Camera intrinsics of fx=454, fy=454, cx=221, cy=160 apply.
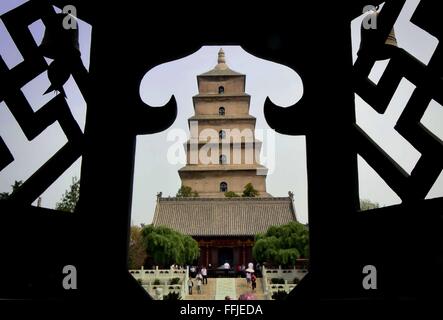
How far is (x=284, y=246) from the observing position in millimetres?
21984

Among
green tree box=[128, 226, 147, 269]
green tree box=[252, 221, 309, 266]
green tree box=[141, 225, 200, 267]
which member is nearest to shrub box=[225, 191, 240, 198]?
green tree box=[252, 221, 309, 266]

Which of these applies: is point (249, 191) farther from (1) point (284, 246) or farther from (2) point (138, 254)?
(2) point (138, 254)

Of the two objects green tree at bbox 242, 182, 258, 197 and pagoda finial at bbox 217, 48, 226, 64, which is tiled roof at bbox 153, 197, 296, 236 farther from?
pagoda finial at bbox 217, 48, 226, 64

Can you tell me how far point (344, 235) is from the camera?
118 inches

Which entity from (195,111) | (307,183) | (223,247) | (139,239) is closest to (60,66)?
(307,183)

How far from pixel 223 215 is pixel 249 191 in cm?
316

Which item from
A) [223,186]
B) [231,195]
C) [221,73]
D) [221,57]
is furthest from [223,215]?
[221,57]

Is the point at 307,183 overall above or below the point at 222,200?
below

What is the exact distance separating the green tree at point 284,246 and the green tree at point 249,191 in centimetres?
894

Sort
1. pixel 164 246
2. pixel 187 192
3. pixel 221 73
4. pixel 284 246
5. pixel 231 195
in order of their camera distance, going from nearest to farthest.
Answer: pixel 164 246 < pixel 284 246 < pixel 231 195 < pixel 187 192 < pixel 221 73

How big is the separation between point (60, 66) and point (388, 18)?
7.51ft

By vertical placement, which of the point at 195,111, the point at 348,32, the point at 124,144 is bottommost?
the point at 124,144
